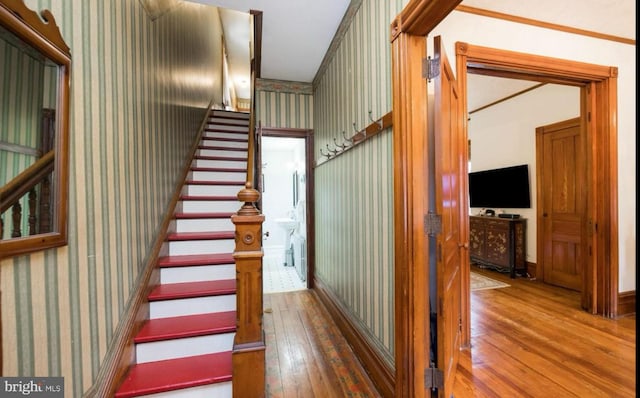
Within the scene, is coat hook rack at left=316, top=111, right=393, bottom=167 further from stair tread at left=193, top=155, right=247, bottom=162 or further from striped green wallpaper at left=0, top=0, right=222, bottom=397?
striped green wallpaper at left=0, top=0, right=222, bottom=397

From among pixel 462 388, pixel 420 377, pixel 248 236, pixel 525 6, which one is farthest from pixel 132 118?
pixel 525 6

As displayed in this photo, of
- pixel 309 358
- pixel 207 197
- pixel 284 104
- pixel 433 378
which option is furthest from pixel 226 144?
pixel 433 378

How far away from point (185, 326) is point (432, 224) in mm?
1678

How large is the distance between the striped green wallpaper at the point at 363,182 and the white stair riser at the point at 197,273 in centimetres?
106

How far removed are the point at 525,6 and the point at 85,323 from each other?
358 centimetres

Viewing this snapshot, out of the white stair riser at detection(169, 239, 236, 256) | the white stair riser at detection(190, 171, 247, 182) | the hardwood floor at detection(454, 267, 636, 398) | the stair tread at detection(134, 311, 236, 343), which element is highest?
the white stair riser at detection(190, 171, 247, 182)

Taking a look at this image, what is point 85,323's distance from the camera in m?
1.21

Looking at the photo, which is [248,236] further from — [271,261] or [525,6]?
[271,261]

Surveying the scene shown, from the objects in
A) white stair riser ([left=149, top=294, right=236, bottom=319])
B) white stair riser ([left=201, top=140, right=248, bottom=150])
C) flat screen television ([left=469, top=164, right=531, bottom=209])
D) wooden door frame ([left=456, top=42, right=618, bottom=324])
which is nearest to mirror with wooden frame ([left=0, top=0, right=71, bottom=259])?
white stair riser ([left=149, top=294, right=236, bottom=319])

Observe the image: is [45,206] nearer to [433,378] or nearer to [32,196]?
[32,196]

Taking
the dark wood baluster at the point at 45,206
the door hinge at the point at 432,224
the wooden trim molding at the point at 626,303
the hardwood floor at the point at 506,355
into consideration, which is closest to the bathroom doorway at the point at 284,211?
the hardwood floor at the point at 506,355

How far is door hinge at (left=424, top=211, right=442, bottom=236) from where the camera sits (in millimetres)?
1404

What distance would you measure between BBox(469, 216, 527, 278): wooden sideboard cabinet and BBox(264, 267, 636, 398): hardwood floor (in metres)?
1.00

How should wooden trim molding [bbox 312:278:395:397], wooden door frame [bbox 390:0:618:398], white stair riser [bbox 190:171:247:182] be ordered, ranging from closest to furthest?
wooden door frame [bbox 390:0:618:398] < wooden trim molding [bbox 312:278:395:397] < white stair riser [bbox 190:171:247:182]
